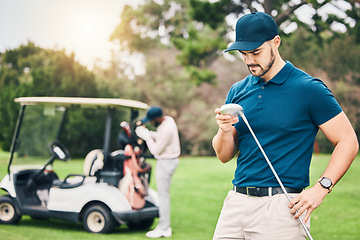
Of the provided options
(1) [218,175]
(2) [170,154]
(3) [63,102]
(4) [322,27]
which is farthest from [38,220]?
(4) [322,27]

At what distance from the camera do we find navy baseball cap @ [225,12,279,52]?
2.15 m

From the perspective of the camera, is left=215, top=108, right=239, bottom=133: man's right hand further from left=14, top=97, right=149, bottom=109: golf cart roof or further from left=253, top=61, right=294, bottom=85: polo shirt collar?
left=14, top=97, right=149, bottom=109: golf cart roof

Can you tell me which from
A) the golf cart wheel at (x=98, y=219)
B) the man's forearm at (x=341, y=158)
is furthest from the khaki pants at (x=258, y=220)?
the golf cart wheel at (x=98, y=219)

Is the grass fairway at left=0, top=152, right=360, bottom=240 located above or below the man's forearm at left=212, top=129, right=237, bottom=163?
below

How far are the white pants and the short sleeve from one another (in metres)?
3.84

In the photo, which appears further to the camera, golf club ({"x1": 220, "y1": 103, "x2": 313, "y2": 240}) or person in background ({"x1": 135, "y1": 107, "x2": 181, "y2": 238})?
person in background ({"x1": 135, "y1": 107, "x2": 181, "y2": 238})

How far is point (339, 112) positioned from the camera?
6.84 ft

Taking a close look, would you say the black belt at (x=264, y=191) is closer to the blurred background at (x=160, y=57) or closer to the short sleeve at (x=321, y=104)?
the short sleeve at (x=321, y=104)

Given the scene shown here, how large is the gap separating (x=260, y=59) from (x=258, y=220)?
2.30 ft

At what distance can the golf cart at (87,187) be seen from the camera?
19.2 ft

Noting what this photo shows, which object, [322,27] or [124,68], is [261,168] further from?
[124,68]

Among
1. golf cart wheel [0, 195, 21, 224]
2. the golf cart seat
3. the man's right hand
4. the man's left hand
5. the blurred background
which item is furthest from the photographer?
the blurred background

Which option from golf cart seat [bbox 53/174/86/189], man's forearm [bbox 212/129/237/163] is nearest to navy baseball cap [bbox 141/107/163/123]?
golf cart seat [bbox 53/174/86/189]

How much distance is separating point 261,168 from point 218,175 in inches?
499
